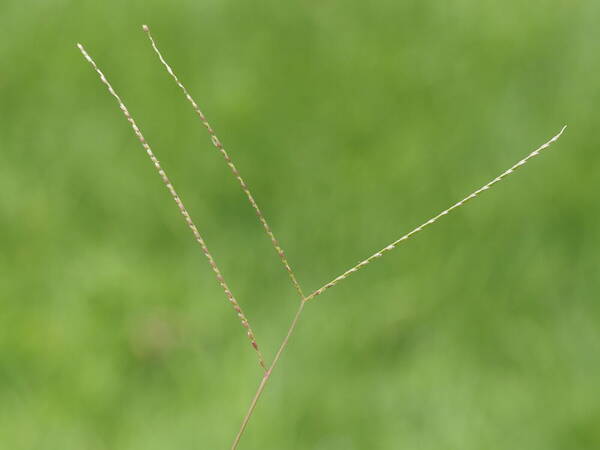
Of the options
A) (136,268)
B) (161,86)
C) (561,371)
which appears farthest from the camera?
(161,86)

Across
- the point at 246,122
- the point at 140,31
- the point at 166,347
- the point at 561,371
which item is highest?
the point at 140,31

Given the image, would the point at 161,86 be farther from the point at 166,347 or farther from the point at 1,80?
the point at 166,347

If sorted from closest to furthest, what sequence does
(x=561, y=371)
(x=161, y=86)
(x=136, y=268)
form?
1. (x=561, y=371)
2. (x=136, y=268)
3. (x=161, y=86)

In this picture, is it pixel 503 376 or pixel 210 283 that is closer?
pixel 503 376

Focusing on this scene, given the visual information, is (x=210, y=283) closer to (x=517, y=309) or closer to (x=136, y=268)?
(x=136, y=268)

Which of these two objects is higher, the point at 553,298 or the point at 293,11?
the point at 293,11

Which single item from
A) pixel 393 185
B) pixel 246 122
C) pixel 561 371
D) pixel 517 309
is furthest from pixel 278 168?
pixel 561 371

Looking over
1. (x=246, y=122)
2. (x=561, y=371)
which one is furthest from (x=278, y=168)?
(x=561, y=371)
